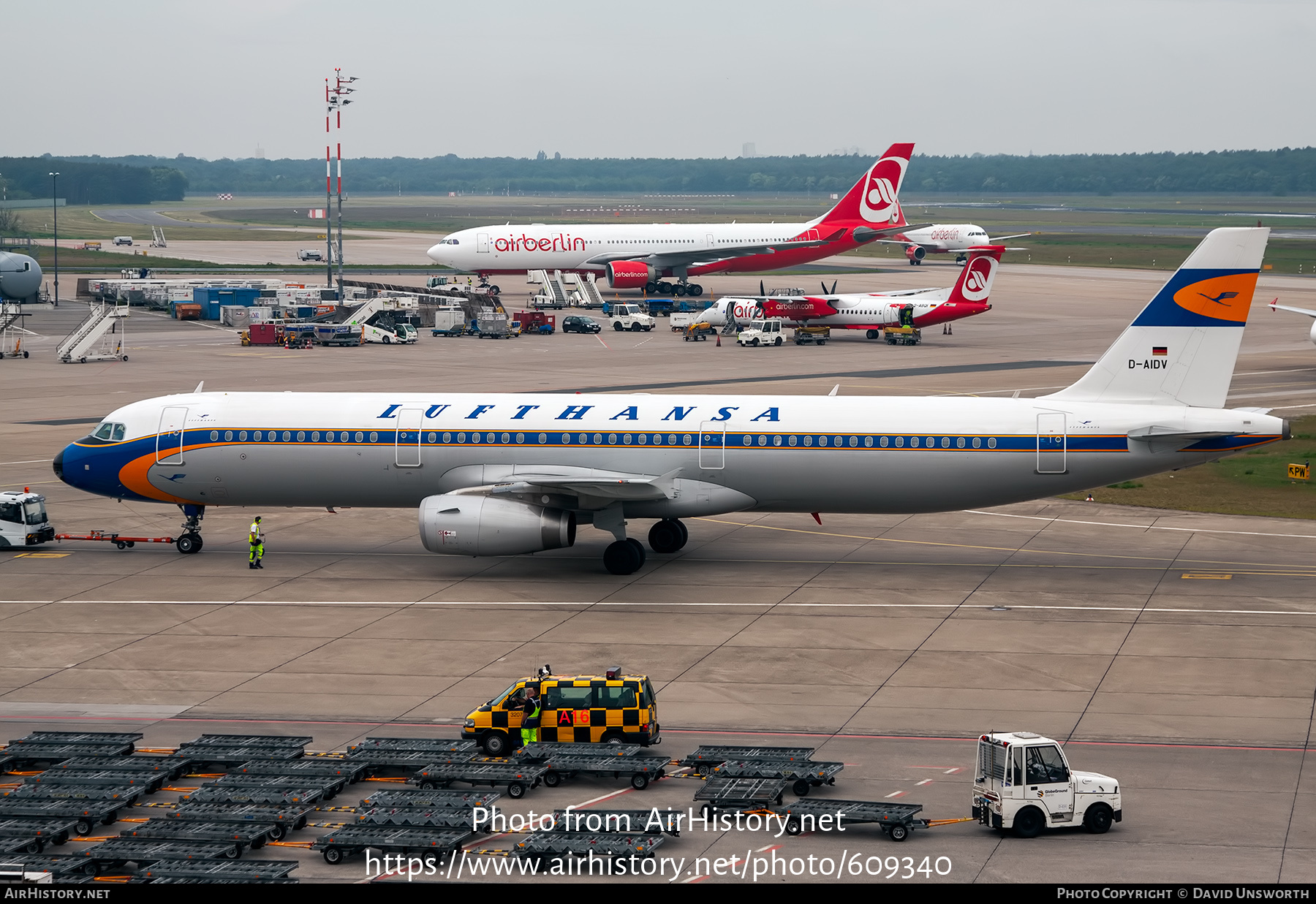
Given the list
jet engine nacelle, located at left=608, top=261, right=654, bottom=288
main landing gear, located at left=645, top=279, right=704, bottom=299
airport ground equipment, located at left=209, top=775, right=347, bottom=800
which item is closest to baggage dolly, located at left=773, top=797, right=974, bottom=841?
airport ground equipment, located at left=209, top=775, right=347, bottom=800

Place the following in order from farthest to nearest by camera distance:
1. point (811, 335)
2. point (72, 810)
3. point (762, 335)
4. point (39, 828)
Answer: point (811, 335) → point (762, 335) → point (72, 810) → point (39, 828)

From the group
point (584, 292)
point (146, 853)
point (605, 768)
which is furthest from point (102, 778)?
point (584, 292)

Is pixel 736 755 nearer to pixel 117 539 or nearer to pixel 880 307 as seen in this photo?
pixel 117 539

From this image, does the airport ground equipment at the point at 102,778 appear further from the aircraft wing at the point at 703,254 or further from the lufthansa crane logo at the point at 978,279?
the aircraft wing at the point at 703,254

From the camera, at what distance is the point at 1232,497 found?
2035 inches

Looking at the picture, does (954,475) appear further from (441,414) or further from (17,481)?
(17,481)

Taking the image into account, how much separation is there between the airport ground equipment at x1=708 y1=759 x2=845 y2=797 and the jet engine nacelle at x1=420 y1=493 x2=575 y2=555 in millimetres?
15105

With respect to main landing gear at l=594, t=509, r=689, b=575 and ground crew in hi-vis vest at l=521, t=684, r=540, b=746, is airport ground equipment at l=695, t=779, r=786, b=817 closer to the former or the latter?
ground crew in hi-vis vest at l=521, t=684, r=540, b=746

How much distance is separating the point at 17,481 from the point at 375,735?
3201 cm

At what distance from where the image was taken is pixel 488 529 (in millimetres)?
38312

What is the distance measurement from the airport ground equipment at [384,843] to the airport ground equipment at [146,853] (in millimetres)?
1410

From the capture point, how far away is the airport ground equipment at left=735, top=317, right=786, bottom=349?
98312mm

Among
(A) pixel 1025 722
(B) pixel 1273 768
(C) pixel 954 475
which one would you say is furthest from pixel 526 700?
(C) pixel 954 475

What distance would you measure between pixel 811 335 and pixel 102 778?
81.5 metres
